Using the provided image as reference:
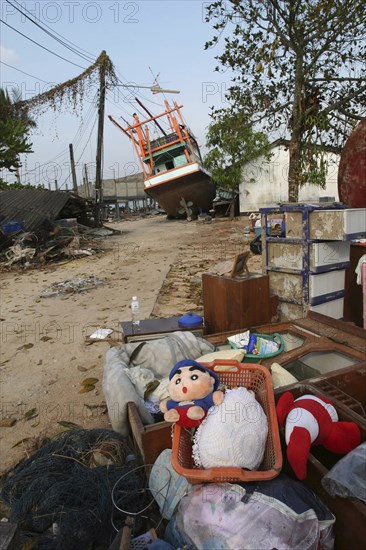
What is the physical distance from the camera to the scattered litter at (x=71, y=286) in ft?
24.0

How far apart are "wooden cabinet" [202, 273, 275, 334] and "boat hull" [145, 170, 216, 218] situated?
59.1ft

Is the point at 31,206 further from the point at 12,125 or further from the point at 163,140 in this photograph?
the point at 163,140

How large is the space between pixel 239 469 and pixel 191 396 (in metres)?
0.41

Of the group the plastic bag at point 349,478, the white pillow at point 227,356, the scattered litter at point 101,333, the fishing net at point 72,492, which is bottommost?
the scattered litter at point 101,333

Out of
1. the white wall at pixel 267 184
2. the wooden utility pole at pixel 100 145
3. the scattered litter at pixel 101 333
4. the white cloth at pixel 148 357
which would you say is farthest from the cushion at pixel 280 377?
the white wall at pixel 267 184

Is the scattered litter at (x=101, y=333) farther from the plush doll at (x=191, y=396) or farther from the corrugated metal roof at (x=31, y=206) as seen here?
the corrugated metal roof at (x=31, y=206)

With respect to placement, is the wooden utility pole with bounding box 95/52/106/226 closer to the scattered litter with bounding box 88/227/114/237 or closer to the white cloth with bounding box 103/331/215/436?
the scattered litter with bounding box 88/227/114/237

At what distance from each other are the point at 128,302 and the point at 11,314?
1.94 metres

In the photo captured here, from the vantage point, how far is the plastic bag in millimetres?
1378

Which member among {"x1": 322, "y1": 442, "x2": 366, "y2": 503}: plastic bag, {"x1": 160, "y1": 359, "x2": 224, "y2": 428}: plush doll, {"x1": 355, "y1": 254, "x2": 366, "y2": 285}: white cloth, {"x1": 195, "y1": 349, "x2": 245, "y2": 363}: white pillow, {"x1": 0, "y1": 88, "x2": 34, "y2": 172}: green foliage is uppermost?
{"x1": 0, "y1": 88, "x2": 34, "y2": 172}: green foliage

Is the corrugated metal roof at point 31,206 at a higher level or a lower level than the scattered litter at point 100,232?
higher

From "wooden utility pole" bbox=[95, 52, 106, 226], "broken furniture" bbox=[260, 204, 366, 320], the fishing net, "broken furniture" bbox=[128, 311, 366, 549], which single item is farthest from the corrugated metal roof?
the fishing net

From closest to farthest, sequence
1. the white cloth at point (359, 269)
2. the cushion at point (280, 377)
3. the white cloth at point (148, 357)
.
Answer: the cushion at point (280, 377), the white cloth at point (148, 357), the white cloth at point (359, 269)

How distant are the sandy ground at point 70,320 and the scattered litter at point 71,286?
0.15 m
